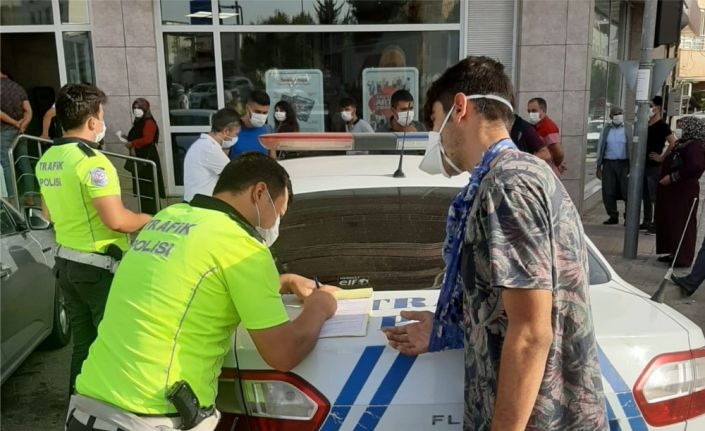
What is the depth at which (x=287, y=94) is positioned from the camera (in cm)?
995

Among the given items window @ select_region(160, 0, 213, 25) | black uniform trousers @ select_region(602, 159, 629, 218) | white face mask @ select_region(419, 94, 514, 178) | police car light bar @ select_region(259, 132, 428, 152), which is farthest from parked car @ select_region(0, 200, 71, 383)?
black uniform trousers @ select_region(602, 159, 629, 218)

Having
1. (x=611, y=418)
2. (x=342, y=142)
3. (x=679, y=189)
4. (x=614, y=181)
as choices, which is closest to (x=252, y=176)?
(x=611, y=418)

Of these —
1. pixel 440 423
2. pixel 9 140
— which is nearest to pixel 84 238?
pixel 440 423

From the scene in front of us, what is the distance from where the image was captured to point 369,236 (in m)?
2.68

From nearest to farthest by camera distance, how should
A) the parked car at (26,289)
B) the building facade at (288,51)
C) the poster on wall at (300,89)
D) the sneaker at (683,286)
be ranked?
the parked car at (26,289), the sneaker at (683,286), the building facade at (288,51), the poster on wall at (300,89)

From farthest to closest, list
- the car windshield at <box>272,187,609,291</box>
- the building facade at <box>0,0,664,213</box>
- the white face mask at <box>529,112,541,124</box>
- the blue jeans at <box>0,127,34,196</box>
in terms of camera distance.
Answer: the building facade at <box>0,0,664,213</box>, the blue jeans at <box>0,127,34,196</box>, the white face mask at <box>529,112,541,124</box>, the car windshield at <box>272,187,609,291</box>

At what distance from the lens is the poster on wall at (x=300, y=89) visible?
9.87m

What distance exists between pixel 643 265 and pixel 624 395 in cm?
596

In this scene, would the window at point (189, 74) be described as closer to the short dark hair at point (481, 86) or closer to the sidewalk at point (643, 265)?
the sidewalk at point (643, 265)

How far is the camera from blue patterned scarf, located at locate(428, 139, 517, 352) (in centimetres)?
Answer: 158

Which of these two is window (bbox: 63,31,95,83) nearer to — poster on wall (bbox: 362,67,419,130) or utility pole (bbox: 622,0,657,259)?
poster on wall (bbox: 362,67,419,130)

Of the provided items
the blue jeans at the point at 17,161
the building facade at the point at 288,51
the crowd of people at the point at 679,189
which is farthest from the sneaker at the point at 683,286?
the blue jeans at the point at 17,161

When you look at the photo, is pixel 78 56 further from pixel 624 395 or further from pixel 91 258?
pixel 624 395

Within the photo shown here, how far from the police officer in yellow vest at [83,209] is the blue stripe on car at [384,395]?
6.45ft
